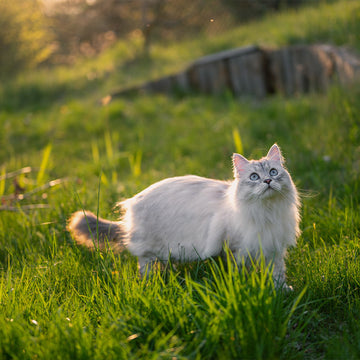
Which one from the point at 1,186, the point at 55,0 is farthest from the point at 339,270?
the point at 55,0

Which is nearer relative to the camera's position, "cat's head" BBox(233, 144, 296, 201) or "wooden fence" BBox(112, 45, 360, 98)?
"cat's head" BBox(233, 144, 296, 201)

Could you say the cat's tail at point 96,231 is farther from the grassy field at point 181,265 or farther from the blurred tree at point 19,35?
the blurred tree at point 19,35

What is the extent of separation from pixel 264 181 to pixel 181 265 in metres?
0.86

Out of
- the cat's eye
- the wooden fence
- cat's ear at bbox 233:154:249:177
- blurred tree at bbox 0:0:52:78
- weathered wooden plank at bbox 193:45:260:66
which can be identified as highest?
blurred tree at bbox 0:0:52:78

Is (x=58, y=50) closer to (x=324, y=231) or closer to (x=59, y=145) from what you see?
(x=59, y=145)

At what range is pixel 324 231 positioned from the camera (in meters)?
3.10

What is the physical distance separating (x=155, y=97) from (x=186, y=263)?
5861mm

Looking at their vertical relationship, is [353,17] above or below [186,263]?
above

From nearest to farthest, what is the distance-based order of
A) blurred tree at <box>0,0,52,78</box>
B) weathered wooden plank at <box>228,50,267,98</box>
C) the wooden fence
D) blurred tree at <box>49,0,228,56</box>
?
the wooden fence, weathered wooden plank at <box>228,50,267,98</box>, blurred tree at <box>0,0,52,78</box>, blurred tree at <box>49,0,228,56</box>

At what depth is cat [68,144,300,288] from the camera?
97.7 inches

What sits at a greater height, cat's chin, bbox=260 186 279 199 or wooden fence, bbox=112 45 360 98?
wooden fence, bbox=112 45 360 98

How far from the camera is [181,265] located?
283 cm

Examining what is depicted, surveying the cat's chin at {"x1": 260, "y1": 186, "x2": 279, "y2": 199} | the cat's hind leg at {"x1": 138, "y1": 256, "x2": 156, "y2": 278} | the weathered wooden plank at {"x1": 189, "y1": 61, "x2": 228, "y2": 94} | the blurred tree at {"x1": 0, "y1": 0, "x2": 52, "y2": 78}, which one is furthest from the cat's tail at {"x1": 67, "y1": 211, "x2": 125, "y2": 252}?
the blurred tree at {"x1": 0, "y1": 0, "x2": 52, "y2": 78}

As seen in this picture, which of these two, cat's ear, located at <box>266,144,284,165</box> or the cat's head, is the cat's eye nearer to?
the cat's head
